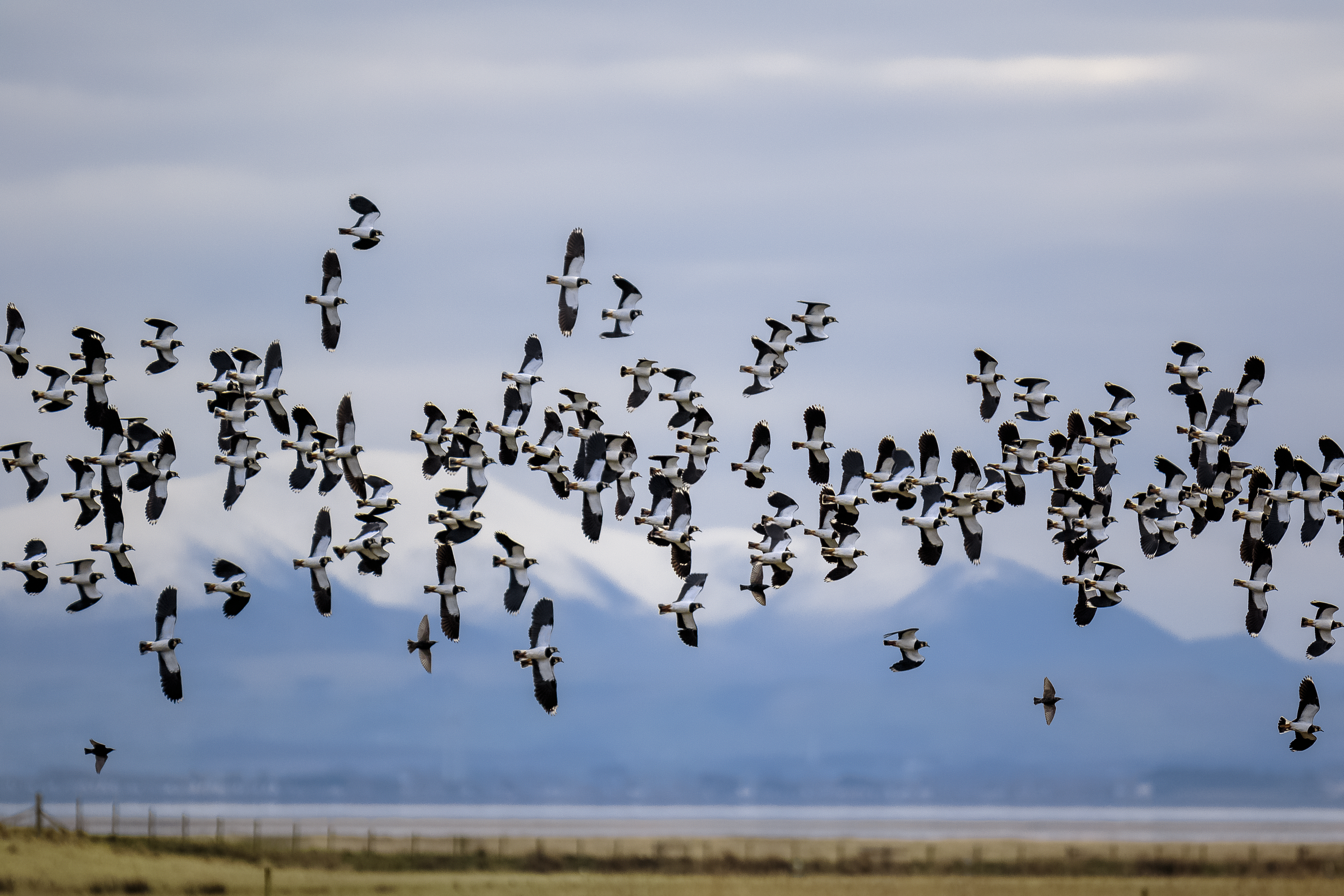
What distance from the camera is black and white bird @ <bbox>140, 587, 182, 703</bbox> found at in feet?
256

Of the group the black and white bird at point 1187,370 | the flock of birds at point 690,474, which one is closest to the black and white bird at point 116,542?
the flock of birds at point 690,474

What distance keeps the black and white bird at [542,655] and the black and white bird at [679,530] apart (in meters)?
5.42

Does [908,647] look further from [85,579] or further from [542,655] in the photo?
[85,579]

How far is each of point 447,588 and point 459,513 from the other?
140 inches

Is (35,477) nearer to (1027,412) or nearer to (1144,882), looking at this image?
(1027,412)

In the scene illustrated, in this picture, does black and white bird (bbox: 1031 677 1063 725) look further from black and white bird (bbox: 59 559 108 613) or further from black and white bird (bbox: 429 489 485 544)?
black and white bird (bbox: 59 559 108 613)

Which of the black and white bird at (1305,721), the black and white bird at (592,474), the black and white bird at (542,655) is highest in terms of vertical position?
the black and white bird at (592,474)

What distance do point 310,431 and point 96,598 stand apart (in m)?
10.3

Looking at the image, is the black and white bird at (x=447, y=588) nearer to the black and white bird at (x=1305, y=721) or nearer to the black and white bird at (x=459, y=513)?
the black and white bird at (x=459, y=513)

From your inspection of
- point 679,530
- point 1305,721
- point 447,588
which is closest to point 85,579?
point 447,588

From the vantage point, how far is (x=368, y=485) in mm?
86125

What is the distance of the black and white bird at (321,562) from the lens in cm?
8419

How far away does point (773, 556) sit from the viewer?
278 ft

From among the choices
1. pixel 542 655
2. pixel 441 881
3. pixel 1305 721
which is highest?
pixel 542 655
